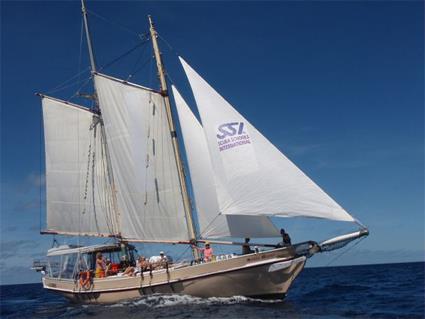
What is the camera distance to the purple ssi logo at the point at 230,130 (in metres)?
26.9

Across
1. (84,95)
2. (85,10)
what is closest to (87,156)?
(84,95)

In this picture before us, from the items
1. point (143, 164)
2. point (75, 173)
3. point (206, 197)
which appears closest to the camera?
point (206, 197)

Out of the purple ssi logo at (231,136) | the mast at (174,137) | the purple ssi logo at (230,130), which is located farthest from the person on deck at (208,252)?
the purple ssi logo at (230,130)

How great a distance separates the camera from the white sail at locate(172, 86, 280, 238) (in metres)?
27.2

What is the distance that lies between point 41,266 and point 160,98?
58.1 feet

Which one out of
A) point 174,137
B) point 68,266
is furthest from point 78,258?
point 174,137

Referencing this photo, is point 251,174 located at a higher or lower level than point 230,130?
lower

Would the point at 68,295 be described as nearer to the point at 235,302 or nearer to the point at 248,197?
the point at 235,302

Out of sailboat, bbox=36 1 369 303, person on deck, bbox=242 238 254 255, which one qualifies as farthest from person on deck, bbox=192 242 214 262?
person on deck, bbox=242 238 254 255

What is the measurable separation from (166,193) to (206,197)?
14.0 feet

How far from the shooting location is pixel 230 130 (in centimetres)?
2702

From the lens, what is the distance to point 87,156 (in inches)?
1582

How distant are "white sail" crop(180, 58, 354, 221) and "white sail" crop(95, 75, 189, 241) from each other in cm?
599

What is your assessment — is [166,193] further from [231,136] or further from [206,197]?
[231,136]
